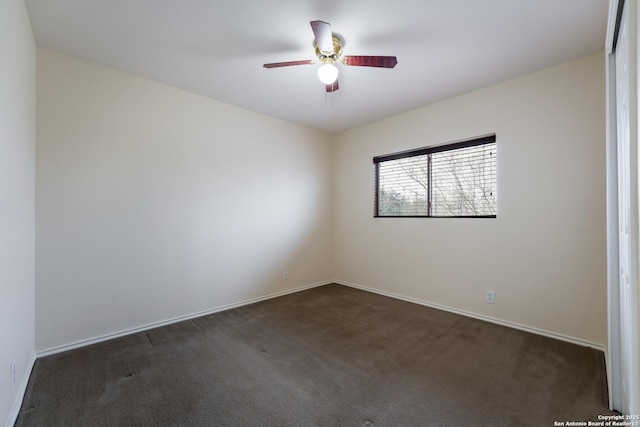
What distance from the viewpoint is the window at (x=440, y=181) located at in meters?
2.91

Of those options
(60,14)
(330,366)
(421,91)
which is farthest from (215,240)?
(421,91)

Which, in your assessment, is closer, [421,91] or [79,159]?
[79,159]

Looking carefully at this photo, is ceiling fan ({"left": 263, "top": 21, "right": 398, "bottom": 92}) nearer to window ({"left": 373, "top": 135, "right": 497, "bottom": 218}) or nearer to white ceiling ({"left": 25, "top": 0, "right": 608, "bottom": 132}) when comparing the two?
white ceiling ({"left": 25, "top": 0, "right": 608, "bottom": 132})

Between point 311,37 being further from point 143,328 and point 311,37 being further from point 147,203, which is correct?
point 143,328

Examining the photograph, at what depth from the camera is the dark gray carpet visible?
1.54 m

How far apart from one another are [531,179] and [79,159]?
4105 millimetres

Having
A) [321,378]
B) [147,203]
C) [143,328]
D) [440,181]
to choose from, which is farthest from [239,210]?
[440,181]

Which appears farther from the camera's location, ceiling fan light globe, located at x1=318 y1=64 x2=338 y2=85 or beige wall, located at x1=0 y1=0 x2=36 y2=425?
ceiling fan light globe, located at x1=318 y1=64 x2=338 y2=85

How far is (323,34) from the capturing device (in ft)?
5.61

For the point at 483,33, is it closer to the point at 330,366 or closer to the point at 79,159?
the point at 330,366

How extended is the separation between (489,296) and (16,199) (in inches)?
155

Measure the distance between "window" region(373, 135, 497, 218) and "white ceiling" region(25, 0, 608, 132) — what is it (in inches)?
A: 27.7

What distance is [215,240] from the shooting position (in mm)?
3156

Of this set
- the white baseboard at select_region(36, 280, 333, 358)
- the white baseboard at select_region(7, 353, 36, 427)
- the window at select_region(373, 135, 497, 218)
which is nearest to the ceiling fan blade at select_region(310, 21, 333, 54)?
the window at select_region(373, 135, 497, 218)
